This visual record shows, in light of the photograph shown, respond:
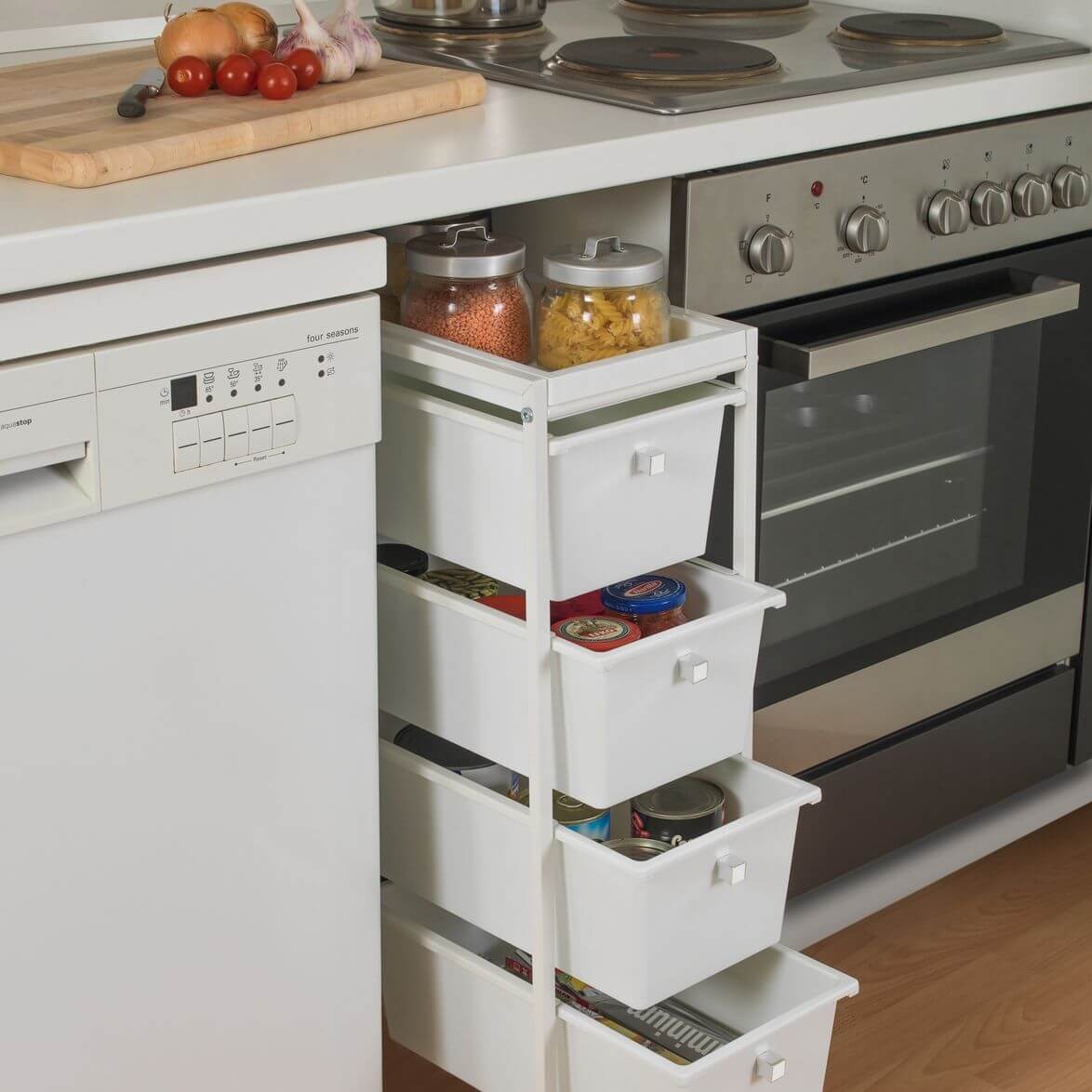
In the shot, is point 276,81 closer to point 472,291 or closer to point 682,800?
point 472,291

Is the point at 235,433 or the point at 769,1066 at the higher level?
the point at 235,433

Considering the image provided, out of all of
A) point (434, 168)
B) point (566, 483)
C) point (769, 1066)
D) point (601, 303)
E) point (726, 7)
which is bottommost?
point (769, 1066)

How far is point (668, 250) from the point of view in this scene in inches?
57.7

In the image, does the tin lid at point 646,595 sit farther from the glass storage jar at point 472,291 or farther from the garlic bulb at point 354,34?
the garlic bulb at point 354,34

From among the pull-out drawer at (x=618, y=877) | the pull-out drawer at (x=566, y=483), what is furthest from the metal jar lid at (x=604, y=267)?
the pull-out drawer at (x=618, y=877)

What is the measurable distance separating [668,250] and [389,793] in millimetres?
551

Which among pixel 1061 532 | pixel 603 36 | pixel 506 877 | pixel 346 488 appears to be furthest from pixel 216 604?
pixel 1061 532

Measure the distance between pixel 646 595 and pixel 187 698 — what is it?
0.40 meters

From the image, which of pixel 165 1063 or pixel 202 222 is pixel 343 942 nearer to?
pixel 165 1063

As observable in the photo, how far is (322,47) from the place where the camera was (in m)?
1.38

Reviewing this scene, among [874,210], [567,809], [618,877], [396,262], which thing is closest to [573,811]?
[567,809]

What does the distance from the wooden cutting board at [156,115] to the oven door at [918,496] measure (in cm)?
39

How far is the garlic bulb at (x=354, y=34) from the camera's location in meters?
1.42

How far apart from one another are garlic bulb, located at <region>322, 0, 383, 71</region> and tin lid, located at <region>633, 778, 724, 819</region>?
0.69 metres
